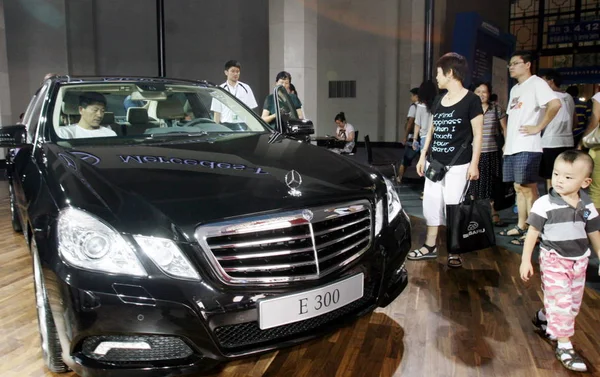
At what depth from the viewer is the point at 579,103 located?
585cm

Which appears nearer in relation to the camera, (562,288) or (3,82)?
(562,288)

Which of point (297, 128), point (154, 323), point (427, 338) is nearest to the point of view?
point (154, 323)

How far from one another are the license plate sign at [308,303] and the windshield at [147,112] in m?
1.31

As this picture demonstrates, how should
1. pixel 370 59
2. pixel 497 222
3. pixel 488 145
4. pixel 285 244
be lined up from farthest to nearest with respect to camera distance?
pixel 370 59
pixel 497 222
pixel 488 145
pixel 285 244

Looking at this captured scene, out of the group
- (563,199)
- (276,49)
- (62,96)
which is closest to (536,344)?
(563,199)

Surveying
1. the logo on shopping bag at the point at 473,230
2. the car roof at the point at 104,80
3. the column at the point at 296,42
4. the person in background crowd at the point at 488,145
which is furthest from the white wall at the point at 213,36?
the logo on shopping bag at the point at 473,230

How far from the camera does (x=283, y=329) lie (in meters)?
1.76

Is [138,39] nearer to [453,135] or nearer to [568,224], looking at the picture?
[453,135]

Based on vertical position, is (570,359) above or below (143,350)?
below

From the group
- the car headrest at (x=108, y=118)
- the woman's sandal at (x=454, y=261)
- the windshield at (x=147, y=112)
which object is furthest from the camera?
the woman's sandal at (x=454, y=261)

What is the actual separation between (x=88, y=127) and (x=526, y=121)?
296 cm

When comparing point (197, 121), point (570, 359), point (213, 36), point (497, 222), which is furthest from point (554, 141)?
point (213, 36)

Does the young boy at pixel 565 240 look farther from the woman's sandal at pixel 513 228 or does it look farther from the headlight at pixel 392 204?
the woman's sandal at pixel 513 228

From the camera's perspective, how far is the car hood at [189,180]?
1653mm
